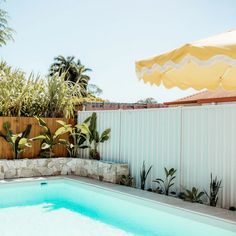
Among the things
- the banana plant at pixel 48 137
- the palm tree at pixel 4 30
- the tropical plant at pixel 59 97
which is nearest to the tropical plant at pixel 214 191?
the banana plant at pixel 48 137

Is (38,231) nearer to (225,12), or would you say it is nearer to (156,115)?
(156,115)

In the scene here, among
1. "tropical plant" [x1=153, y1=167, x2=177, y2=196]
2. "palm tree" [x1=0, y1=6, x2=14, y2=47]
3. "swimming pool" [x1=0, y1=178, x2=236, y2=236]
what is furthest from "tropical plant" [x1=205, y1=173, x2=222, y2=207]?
"palm tree" [x1=0, y1=6, x2=14, y2=47]

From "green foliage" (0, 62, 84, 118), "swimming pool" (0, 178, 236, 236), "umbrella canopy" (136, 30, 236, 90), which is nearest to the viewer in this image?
"umbrella canopy" (136, 30, 236, 90)

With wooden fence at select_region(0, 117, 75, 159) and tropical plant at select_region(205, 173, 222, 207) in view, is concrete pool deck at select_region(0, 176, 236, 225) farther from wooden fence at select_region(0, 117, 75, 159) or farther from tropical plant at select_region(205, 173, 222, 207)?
wooden fence at select_region(0, 117, 75, 159)

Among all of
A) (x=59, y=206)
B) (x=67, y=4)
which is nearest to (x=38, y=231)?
(x=59, y=206)

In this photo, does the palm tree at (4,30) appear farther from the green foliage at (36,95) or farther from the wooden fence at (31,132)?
the wooden fence at (31,132)

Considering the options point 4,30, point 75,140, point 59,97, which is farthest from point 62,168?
point 4,30

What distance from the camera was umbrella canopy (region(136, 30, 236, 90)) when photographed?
13.3 feet

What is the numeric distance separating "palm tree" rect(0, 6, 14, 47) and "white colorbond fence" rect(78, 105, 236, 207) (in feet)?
59.9

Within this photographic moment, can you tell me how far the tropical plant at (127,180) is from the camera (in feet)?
33.3

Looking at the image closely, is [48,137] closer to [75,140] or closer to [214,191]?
[75,140]

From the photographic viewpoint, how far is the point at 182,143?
28.6 feet

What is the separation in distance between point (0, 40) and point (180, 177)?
21.7 m

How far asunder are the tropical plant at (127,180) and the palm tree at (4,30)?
1980 centimetres
